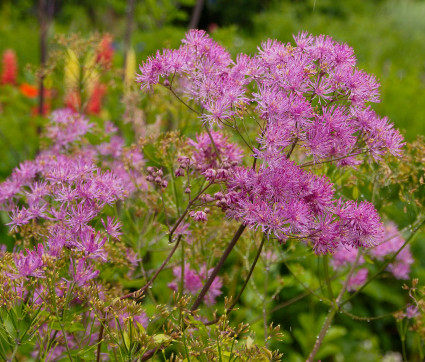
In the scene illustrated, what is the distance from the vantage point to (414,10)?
17625 mm

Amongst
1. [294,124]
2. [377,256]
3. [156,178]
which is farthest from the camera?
[377,256]

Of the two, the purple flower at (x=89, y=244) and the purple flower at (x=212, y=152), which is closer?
the purple flower at (x=89, y=244)

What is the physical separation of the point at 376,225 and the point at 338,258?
110 centimetres


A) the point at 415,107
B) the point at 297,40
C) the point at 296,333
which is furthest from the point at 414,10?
the point at 297,40

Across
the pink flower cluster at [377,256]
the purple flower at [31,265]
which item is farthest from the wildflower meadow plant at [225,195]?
the pink flower cluster at [377,256]

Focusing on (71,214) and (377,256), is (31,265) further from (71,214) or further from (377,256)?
(377,256)

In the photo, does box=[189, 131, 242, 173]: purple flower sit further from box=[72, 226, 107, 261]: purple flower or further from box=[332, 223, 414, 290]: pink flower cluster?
box=[332, 223, 414, 290]: pink flower cluster

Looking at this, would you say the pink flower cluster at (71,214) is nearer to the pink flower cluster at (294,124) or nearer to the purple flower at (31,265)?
the purple flower at (31,265)

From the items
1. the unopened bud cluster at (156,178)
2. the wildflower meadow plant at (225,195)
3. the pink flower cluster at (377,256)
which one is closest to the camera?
the wildflower meadow plant at (225,195)

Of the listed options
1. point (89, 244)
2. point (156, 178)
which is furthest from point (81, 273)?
point (156, 178)

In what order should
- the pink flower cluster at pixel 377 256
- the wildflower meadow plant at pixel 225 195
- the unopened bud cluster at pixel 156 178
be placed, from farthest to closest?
the pink flower cluster at pixel 377 256 → the unopened bud cluster at pixel 156 178 → the wildflower meadow plant at pixel 225 195

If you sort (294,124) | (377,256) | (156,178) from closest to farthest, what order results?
(294,124) < (156,178) < (377,256)

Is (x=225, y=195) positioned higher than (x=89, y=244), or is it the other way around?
(x=225, y=195)

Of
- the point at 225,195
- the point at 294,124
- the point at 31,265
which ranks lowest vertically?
the point at 31,265
